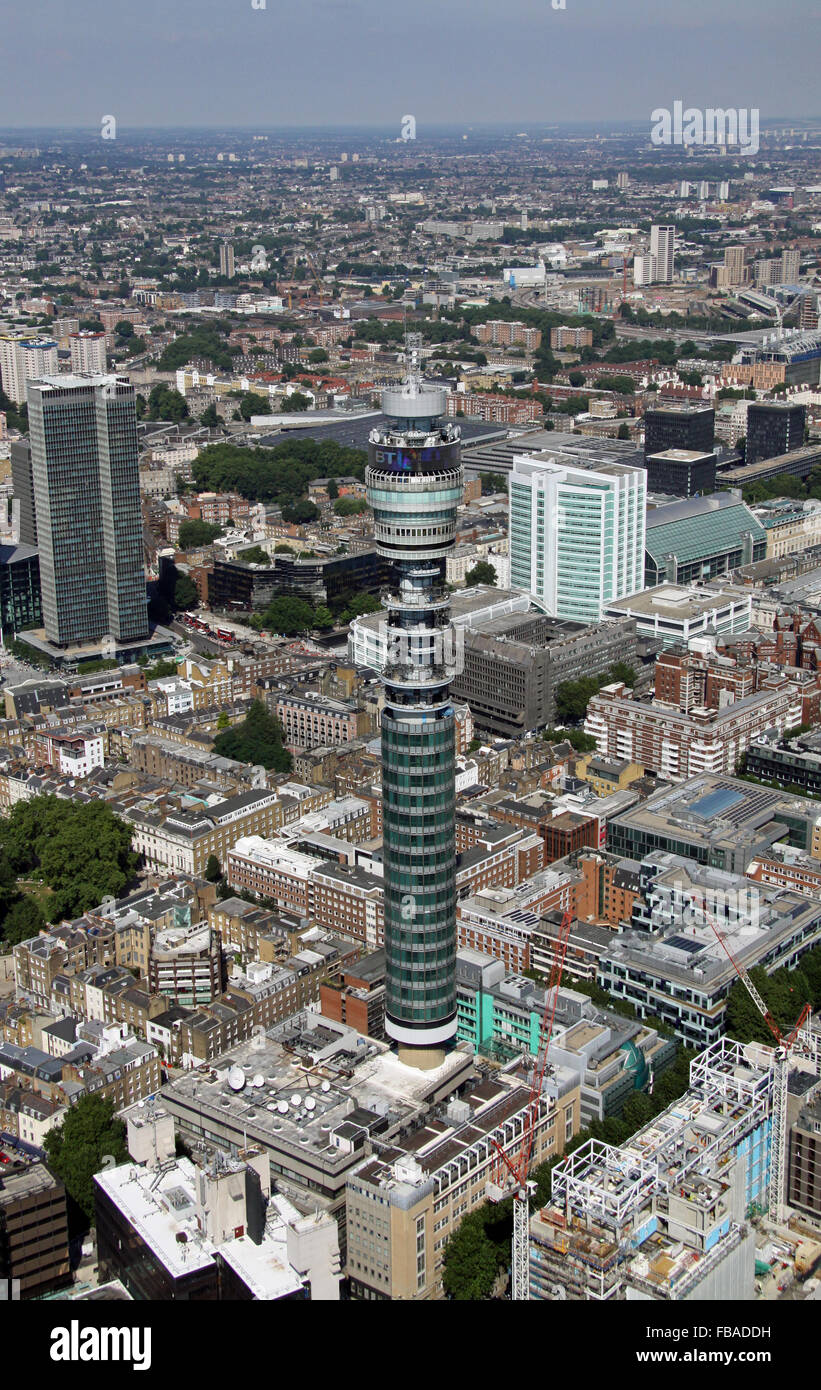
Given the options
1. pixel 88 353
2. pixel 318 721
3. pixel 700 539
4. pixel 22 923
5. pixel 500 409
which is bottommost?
pixel 22 923

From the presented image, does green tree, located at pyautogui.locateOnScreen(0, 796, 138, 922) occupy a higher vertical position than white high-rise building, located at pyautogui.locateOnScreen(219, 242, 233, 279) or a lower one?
lower

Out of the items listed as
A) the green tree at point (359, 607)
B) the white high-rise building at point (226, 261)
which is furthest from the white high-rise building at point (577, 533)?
the white high-rise building at point (226, 261)

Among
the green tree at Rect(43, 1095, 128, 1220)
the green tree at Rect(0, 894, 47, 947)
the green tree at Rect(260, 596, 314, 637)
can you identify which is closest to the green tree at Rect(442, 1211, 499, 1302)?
the green tree at Rect(43, 1095, 128, 1220)

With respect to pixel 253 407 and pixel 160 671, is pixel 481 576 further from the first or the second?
pixel 253 407

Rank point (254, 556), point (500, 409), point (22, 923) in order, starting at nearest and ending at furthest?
point (22, 923) → point (254, 556) → point (500, 409)

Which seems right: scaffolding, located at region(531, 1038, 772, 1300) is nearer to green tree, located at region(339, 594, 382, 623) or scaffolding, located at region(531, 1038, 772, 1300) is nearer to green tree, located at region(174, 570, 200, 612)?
green tree, located at region(339, 594, 382, 623)

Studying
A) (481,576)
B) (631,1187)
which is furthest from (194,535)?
(631,1187)

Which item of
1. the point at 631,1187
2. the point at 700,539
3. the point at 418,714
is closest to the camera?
the point at 631,1187

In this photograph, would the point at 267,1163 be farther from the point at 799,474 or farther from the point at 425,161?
the point at 425,161
